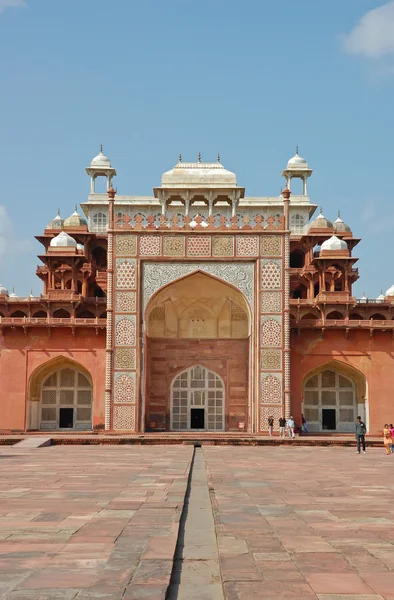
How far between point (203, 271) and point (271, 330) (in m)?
2.63

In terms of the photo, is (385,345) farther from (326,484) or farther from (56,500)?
(56,500)

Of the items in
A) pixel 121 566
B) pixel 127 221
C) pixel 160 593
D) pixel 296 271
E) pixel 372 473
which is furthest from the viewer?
pixel 296 271

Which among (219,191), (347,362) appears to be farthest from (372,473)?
(219,191)

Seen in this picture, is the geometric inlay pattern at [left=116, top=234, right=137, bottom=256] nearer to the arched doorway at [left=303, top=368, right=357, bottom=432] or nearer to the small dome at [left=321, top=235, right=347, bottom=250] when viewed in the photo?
the arched doorway at [left=303, top=368, right=357, bottom=432]

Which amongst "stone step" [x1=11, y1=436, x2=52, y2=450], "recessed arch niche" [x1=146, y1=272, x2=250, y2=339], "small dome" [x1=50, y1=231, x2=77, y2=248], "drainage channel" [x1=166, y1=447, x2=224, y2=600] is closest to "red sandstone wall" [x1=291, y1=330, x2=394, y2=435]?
"recessed arch niche" [x1=146, y1=272, x2=250, y2=339]

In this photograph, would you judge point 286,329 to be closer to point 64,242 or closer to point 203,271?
point 203,271

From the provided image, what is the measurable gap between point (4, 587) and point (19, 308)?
2277 centimetres

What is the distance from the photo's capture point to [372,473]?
1017 centimetres

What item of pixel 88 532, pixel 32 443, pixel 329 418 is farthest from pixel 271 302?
pixel 88 532

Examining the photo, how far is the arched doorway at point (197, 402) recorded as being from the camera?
22.4 m

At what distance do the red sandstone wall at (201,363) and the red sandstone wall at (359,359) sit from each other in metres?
1.62

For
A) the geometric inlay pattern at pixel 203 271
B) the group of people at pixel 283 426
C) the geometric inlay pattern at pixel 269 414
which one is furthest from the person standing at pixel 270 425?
the geometric inlay pattern at pixel 203 271

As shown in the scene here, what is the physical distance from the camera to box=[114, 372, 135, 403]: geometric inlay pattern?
2089 cm

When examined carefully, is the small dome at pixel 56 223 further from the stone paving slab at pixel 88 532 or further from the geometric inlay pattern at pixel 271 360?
the stone paving slab at pixel 88 532
